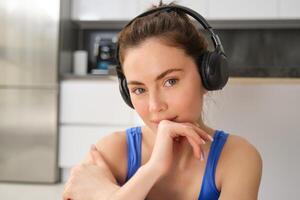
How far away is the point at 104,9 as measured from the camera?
3.24m

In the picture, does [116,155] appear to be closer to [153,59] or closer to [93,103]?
[153,59]

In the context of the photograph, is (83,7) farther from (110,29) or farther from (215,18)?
(215,18)

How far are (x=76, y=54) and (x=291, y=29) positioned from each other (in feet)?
6.12

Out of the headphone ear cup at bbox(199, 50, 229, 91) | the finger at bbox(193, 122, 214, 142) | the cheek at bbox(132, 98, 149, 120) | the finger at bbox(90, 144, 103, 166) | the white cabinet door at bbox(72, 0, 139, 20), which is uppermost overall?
the white cabinet door at bbox(72, 0, 139, 20)

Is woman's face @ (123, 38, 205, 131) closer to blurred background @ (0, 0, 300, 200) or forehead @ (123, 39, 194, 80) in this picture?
forehead @ (123, 39, 194, 80)

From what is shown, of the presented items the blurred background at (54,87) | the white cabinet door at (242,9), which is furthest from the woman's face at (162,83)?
the white cabinet door at (242,9)

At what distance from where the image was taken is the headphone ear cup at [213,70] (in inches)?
31.1

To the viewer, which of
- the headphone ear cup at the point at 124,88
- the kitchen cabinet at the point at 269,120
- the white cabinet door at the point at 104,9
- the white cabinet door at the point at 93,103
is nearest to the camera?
the headphone ear cup at the point at 124,88

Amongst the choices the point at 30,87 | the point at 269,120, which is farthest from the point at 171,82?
the point at 30,87

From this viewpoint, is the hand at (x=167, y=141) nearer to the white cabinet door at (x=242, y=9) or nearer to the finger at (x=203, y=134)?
the finger at (x=203, y=134)

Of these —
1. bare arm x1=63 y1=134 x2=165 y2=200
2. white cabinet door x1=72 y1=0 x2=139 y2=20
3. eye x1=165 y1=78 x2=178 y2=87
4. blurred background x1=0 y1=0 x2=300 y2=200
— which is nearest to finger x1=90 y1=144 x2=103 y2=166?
bare arm x1=63 y1=134 x2=165 y2=200

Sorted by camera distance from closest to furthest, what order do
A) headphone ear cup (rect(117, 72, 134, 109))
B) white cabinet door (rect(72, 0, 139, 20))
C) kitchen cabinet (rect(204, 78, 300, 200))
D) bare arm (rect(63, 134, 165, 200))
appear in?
bare arm (rect(63, 134, 165, 200)), headphone ear cup (rect(117, 72, 134, 109)), kitchen cabinet (rect(204, 78, 300, 200)), white cabinet door (rect(72, 0, 139, 20))

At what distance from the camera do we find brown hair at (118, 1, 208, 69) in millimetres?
805

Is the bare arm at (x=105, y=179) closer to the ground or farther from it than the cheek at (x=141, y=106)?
closer to the ground
